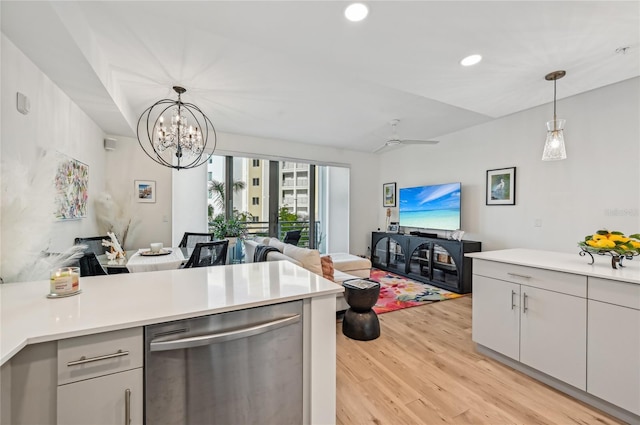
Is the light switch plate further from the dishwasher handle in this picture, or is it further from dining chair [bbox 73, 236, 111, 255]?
the dishwasher handle

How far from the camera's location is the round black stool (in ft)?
8.44

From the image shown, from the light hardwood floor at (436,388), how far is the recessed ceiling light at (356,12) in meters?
2.52

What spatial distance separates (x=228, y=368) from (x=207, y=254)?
5.87 feet

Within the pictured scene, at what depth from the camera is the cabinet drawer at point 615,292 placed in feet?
5.04

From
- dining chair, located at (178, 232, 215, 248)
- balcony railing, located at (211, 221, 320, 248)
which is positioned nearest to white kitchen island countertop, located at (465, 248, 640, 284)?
dining chair, located at (178, 232, 215, 248)

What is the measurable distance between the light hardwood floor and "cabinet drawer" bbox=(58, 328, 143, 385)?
1.25 metres

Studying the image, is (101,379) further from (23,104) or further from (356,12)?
(356,12)

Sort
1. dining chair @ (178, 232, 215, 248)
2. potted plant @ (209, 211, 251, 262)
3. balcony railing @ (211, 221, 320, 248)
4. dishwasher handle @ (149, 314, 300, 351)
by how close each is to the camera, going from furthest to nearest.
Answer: balcony railing @ (211, 221, 320, 248)
potted plant @ (209, 211, 251, 262)
dining chair @ (178, 232, 215, 248)
dishwasher handle @ (149, 314, 300, 351)

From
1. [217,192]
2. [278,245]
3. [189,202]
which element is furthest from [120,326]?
[217,192]

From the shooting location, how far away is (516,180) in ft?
12.5

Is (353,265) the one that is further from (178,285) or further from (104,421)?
(104,421)

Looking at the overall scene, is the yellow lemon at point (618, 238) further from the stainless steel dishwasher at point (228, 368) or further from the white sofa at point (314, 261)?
the white sofa at point (314, 261)

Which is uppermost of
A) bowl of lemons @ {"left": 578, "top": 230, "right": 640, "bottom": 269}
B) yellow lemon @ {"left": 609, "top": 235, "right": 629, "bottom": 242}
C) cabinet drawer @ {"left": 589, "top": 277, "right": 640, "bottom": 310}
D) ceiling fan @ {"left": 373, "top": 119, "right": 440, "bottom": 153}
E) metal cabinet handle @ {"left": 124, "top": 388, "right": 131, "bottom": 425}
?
ceiling fan @ {"left": 373, "top": 119, "right": 440, "bottom": 153}

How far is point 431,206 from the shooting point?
16.2 ft
